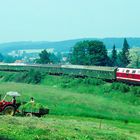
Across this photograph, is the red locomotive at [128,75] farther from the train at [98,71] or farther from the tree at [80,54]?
the tree at [80,54]

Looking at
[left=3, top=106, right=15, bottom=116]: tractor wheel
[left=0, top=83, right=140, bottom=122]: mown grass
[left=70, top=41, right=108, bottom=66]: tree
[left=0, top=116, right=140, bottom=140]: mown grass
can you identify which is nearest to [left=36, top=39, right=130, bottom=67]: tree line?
[left=70, top=41, right=108, bottom=66]: tree

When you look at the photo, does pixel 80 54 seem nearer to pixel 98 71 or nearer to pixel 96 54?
pixel 96 54

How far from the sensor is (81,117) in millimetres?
45500

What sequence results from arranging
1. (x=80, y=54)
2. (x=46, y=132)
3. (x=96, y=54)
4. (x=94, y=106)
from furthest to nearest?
(x=80, y=54), (x=96, y=54), (x=94, y=106), (x=46, y=132)

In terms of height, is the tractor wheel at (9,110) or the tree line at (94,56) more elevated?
the tractor wheel at (9,110)

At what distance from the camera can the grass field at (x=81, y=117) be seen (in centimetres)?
2855

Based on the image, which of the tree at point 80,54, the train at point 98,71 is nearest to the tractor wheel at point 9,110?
the train at point 98,71

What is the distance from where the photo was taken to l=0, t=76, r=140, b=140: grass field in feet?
93.7

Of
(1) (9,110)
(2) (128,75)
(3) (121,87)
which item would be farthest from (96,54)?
(1) (9,110)

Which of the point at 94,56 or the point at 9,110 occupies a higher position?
the point at 9,110

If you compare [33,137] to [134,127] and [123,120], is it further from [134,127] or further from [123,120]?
[123,120]

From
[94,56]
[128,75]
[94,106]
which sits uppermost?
[128,75]

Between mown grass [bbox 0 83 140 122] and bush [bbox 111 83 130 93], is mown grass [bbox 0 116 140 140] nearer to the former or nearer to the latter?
mown grass [bbox 0 83 140 122]

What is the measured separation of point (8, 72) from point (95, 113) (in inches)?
2744
